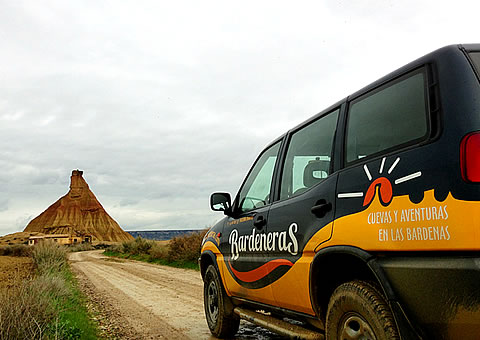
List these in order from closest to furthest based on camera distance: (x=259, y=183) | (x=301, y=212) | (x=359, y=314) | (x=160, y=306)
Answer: (x=359, y=314), (x=301, y=212), (x=259, y=183), (x=160, y=306)

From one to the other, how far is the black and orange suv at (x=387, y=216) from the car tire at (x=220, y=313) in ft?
3.79

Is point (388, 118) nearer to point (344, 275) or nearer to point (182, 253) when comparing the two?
point (344, 275)

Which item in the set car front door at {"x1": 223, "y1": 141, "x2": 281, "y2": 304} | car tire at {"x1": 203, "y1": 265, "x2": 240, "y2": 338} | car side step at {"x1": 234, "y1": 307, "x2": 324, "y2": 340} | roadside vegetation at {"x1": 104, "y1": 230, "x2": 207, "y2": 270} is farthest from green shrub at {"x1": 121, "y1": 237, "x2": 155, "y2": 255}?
car side step at {"x1": 234, "y1": 307, "x2": 324, "y2": 340}

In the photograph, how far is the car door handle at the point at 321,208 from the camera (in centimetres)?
325

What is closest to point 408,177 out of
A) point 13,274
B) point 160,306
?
point 160,306

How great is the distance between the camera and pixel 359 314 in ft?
9.19

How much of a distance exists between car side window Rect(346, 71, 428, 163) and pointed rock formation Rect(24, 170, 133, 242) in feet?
351

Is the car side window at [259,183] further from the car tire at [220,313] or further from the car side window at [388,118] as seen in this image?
the car side window at [388,118]

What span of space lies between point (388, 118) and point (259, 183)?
7.52ft

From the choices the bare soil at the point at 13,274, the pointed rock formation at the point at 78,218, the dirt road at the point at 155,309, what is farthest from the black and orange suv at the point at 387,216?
the pointed rock formation at the point at 78,218

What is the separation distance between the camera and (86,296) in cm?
1070

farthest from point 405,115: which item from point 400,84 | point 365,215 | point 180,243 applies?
point 180,243

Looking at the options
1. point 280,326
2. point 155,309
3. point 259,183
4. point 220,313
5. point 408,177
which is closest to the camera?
point 408,177

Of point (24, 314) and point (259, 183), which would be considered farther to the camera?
point (259, 183)
